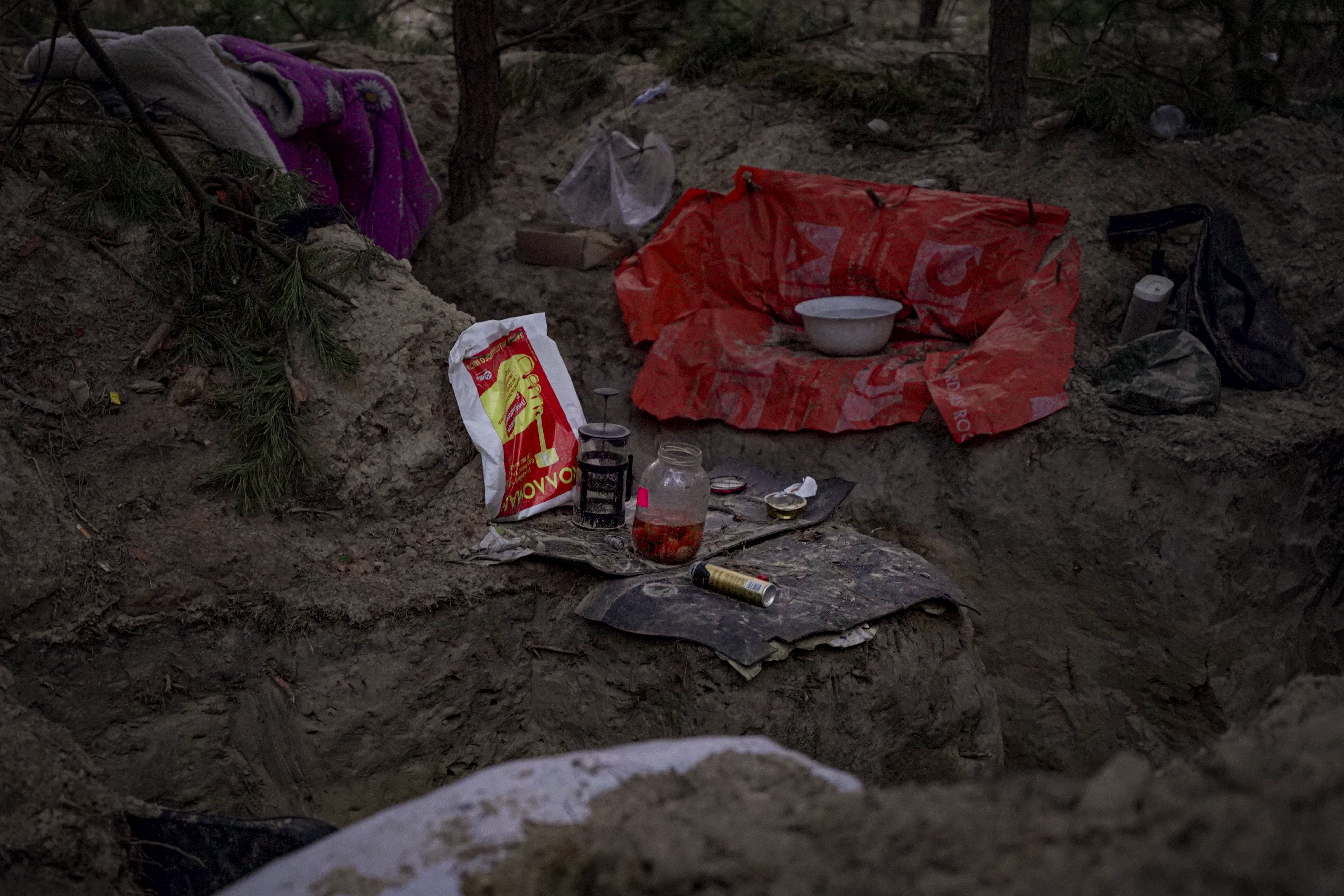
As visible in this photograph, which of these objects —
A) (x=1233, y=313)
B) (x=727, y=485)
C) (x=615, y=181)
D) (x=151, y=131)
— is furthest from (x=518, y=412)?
(x=1233, y=313)

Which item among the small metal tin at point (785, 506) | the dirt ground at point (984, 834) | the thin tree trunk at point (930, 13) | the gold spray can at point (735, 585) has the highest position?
the thin tree trunk at point (930, 13)

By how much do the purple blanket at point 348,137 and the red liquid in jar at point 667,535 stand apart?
6.08 ft

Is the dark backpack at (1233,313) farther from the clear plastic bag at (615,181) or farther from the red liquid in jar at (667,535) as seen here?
the clear plastic bag at (615,181)

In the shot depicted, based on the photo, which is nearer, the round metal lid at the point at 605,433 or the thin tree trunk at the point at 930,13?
the round metal lid at the point at 605,433

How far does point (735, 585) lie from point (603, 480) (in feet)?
2.04

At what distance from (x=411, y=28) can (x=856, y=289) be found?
4.12m

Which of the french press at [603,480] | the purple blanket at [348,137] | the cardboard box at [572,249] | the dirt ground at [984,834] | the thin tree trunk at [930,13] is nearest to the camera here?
the dirt ground at [984,834]

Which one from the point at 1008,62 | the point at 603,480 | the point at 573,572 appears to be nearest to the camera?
the point at 573,572

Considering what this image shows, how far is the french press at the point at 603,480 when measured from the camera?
9.90 feet

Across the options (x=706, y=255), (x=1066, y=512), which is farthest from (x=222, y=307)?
(x=1066, y=512)

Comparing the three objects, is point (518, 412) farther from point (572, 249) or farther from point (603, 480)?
point (572, 249)

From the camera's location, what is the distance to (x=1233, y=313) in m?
3.78

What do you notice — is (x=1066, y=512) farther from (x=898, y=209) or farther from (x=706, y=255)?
(x=706, y=255)

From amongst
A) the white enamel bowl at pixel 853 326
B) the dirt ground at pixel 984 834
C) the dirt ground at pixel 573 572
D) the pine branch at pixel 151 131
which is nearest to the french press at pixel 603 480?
the dirt ground at pixel 573 572
